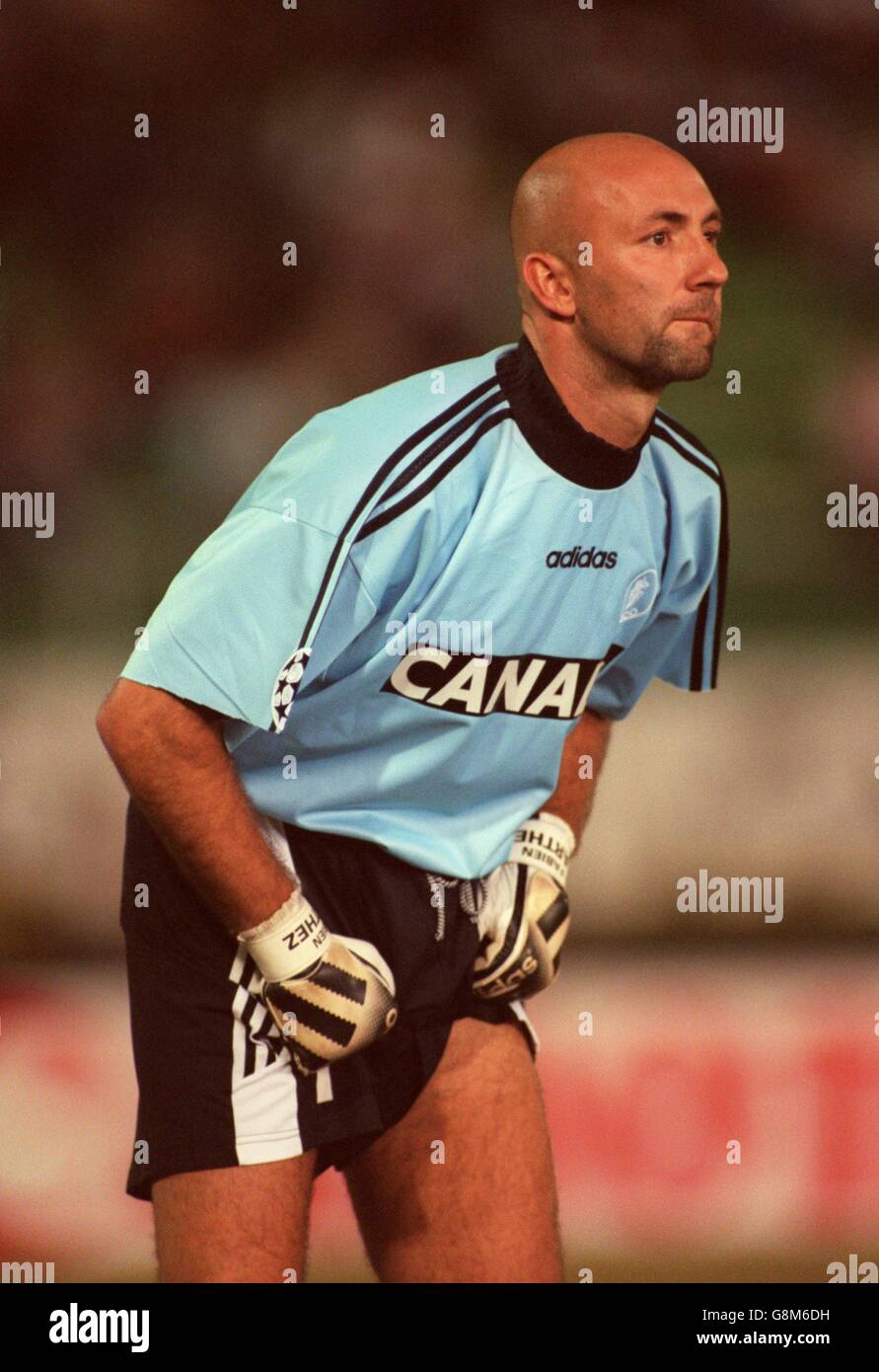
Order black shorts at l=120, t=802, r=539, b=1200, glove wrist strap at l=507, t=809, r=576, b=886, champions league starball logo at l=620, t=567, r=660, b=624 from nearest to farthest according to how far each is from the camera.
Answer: black shorts at l=120, t=802, r=539, b=1200 → champions league starball logo at l=620, t=567, r=660, b=624 → glove wrist strap at l=507, t=809, r=576, b=886

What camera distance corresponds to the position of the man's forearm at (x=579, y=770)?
6.36 ft

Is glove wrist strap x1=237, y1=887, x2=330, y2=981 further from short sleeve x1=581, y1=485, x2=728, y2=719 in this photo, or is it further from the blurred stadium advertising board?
the blurred stadium advertising board

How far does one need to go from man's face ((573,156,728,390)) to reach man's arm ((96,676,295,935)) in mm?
540

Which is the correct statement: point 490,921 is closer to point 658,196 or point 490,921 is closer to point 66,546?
point 658,196

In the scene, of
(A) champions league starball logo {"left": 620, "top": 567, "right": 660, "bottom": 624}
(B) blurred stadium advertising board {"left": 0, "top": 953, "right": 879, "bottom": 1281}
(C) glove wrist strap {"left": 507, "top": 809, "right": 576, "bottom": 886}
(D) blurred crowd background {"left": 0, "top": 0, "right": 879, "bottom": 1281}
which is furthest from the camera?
(D) blurred crowd background {"left": 0, "top": 0, "right": 879, "bottom": 1281}

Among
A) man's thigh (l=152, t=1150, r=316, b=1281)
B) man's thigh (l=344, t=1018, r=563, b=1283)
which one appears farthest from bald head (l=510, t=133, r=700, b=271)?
man's thigh (l=152, t=1150, r=316, b=1281)

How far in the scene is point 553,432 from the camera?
1.66 m

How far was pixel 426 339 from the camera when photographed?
3.00 m

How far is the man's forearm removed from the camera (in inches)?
76.3

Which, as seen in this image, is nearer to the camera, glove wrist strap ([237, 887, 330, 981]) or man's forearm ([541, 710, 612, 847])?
glove wrist strap ([237, 887, 330, 981])

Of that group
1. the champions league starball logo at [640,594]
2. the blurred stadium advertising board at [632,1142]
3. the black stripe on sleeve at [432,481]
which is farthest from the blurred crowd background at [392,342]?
the black stripe on sleeve at [432,481]

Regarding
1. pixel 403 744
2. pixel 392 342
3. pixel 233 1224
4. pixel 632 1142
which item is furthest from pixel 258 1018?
pixel 392 342

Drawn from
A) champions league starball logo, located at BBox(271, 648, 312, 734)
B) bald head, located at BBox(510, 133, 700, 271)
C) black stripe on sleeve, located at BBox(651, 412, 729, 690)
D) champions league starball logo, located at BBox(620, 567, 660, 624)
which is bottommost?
champions league starball logo, located at BBox(271, 648, 312, 734)

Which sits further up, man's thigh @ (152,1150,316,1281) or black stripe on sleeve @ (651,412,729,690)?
black stripe on sleeve @ (651,412,729,690)
